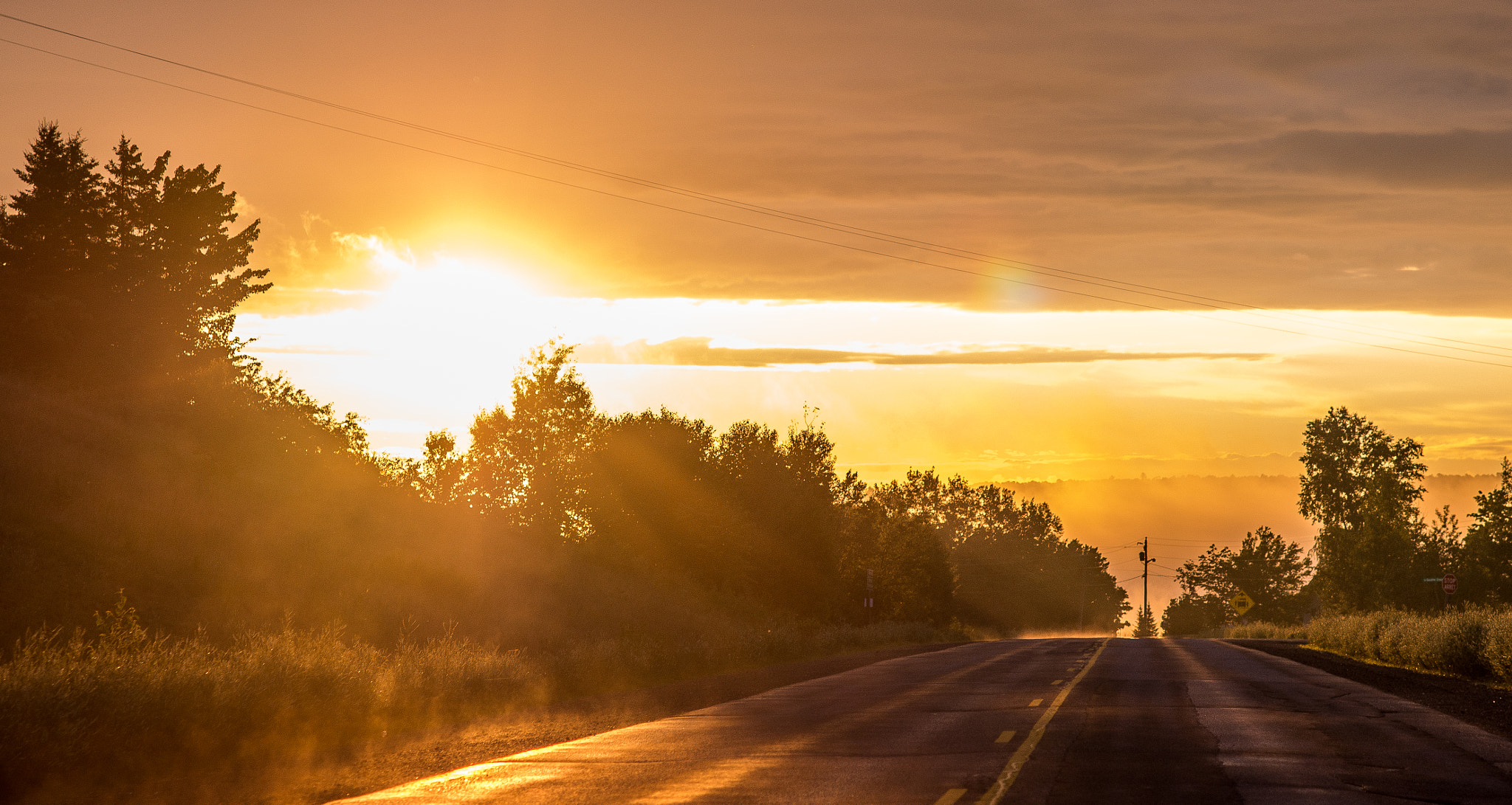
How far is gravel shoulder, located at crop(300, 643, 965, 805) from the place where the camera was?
1072 cm

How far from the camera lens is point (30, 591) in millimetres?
23828

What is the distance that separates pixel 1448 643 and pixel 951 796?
72.0 feet

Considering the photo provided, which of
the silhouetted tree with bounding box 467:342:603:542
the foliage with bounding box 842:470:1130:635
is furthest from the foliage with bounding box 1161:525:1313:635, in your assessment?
the silhouetted tree with bounding box 467:342:603:542

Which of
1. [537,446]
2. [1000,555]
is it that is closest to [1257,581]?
[1000,555]

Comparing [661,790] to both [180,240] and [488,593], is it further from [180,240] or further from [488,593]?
[180,240]

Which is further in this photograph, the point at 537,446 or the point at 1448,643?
the point at 537,446

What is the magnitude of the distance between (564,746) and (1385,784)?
8.50 meters

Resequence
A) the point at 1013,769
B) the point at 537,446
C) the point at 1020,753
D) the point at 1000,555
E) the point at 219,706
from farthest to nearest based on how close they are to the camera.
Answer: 1. the point at 1000,555
2. the point at 537,446
3. the point at 219,706
4. the point at 1020,753
5. the point at 1013,769

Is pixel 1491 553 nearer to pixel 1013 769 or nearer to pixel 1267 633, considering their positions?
pixel 1267 633

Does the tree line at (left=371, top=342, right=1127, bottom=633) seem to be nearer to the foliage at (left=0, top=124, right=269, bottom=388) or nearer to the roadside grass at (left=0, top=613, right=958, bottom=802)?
the foliage at (left=0, top=124, right=269, bottom=388)

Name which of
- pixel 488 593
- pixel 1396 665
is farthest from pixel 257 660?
pixel 1396 665

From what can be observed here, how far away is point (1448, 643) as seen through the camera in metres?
25.8

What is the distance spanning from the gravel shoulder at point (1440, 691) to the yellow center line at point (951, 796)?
28.7ft

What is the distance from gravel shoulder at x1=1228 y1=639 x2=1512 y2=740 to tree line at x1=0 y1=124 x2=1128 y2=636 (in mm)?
20969
